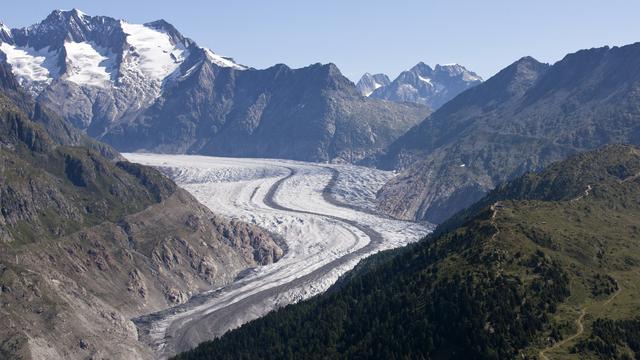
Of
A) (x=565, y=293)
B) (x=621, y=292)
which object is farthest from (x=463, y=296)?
(x=621, y=292)

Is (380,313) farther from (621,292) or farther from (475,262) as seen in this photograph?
(621,292)

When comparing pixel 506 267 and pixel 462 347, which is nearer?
pixel 462 347

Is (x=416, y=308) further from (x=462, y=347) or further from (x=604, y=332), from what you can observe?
(x=604, y=332)

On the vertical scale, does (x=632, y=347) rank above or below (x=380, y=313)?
below

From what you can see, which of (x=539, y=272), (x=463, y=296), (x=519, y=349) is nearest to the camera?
(x=519, y=349)

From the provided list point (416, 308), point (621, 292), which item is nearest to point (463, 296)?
point (416, 308)

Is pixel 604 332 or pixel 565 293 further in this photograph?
pixel 565 293

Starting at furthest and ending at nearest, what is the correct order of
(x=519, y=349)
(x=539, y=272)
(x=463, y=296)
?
(x=539, y=272) < (x=463, y=296) < (x=519, y=349)

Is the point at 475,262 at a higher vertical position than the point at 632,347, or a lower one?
higher
